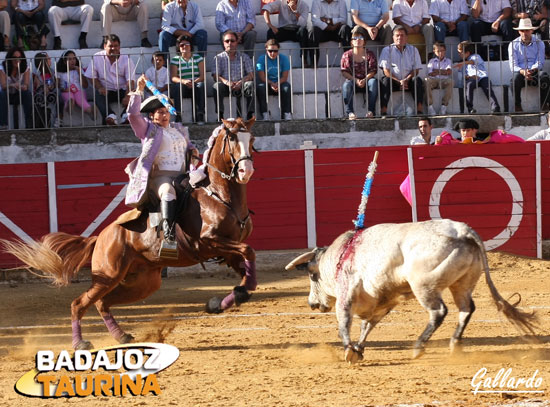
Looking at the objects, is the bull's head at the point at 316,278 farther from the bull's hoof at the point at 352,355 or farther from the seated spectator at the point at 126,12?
the seated spectator at the point at 126,12

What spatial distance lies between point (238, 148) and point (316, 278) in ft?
4.28

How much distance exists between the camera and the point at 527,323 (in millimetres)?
6781

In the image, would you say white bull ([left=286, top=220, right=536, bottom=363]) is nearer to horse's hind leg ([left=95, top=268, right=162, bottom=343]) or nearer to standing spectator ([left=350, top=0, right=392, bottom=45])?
horse's hind leg ([left=95, top=268, right=162, bottom=343])

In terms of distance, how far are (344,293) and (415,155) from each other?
6.18 m

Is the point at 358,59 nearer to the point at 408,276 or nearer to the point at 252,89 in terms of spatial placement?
the point at 252,89

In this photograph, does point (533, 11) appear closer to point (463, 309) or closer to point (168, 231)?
point (168, 231)

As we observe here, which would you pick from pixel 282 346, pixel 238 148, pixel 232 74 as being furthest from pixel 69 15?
pixel 282 346

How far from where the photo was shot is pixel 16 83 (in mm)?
13492

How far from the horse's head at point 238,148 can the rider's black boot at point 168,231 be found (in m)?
0.57

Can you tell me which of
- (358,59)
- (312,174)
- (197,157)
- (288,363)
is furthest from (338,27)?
(288,363)

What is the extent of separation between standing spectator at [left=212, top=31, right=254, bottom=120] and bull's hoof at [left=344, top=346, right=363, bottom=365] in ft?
23.6

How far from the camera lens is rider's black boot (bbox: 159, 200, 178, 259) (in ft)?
26.3

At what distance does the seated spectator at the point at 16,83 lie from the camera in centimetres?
1338

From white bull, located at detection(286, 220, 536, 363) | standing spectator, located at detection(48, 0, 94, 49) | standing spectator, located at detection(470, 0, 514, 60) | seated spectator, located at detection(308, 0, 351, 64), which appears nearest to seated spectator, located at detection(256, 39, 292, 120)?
seated spectator, located at detection(308, 0, 351, 64)
